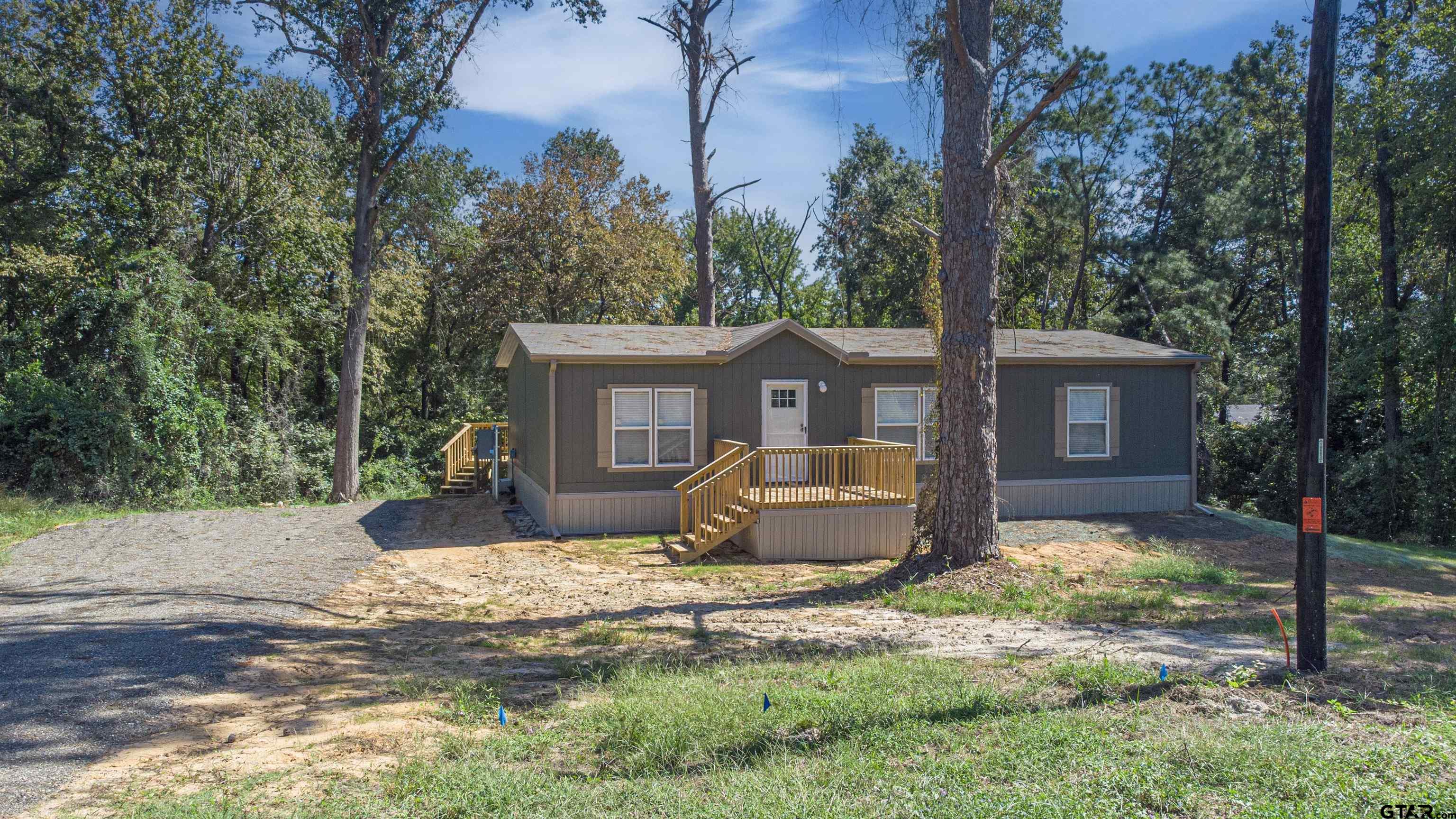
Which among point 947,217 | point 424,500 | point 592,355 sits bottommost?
point 424,500

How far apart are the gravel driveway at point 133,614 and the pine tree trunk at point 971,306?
7.02 metres

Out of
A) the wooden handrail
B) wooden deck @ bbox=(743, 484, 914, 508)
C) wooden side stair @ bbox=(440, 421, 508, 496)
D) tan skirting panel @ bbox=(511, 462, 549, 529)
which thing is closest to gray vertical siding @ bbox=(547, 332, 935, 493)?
the wooden handrail

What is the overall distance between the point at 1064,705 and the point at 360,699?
4299mm

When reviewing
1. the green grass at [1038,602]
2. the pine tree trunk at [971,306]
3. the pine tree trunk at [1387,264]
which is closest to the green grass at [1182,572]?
the green grass at [1038,602]

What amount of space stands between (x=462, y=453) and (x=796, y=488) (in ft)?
35.6

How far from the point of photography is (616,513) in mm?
13398

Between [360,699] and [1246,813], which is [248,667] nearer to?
[360,699]

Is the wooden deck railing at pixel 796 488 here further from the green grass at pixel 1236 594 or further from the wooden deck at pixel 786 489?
the green grass at pixel 1236 594

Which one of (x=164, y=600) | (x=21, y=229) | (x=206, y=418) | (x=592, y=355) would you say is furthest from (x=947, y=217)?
(x=21, y=229)

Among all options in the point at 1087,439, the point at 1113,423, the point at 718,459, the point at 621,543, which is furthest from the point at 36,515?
the point at 1113,423

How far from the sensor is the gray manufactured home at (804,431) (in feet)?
38.8

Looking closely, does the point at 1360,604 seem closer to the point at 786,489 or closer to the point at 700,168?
the point at 786,489

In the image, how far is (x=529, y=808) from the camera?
3.50 meters

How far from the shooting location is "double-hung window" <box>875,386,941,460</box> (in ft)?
48.5
